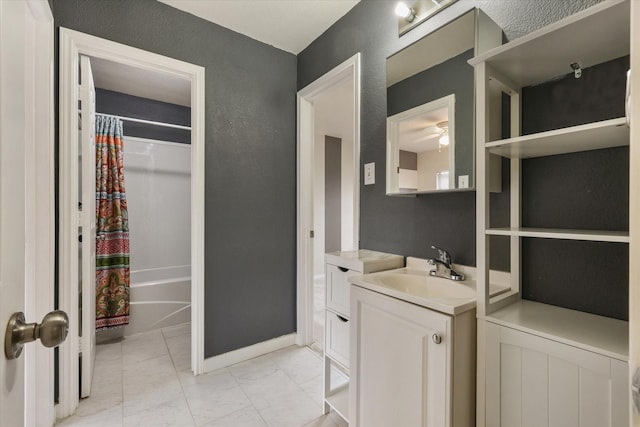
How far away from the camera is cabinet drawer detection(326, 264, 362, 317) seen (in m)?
1.63

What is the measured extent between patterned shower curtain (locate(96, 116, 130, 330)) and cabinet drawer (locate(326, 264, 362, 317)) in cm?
212

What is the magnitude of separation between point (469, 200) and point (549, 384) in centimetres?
78

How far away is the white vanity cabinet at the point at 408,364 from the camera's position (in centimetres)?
104

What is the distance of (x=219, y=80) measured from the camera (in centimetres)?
223

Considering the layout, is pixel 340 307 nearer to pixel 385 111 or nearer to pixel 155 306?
pixel 385 111

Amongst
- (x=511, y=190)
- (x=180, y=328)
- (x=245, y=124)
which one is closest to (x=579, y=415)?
(x=511, y=190)

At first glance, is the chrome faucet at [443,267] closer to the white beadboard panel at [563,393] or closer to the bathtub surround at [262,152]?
the bathtub surround at [262,152]

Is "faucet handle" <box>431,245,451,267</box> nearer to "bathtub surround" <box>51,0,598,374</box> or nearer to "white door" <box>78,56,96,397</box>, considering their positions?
"bathtub surround" <box>51,0,598,374</box>

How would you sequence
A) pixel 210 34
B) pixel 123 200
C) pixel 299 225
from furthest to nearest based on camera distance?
1. pixel 123 200
2. pixel 299 225
3. pixel 210 34

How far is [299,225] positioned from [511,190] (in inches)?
64.7

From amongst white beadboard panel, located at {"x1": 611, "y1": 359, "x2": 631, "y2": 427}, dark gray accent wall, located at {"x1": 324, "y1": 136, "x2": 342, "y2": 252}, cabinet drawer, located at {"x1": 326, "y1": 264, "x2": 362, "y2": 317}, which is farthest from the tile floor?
dark gray accent wall, located at {"x1": 324, "y1": 136, "x2": 342, "y2": 252}

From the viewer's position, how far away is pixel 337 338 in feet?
5.48

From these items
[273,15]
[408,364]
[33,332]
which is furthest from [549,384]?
[273,15]

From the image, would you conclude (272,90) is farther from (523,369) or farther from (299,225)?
(523,369)
